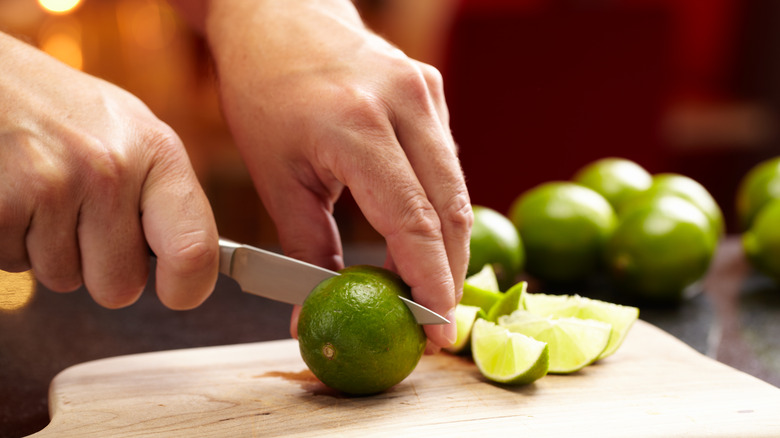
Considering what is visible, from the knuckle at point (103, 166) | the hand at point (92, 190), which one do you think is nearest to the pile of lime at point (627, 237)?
the hand at point (92, 190)

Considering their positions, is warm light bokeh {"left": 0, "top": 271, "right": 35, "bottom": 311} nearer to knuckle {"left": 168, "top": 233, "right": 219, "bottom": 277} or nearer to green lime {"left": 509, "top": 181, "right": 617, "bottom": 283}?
knuckle {"left": 168, "top": 233, "right": 219, "bottom": 277}

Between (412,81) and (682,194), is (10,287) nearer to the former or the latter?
(412,81)

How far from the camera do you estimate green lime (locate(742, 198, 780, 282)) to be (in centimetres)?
202

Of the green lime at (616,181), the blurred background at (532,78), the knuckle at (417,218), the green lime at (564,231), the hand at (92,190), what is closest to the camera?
the hand at (92,190)

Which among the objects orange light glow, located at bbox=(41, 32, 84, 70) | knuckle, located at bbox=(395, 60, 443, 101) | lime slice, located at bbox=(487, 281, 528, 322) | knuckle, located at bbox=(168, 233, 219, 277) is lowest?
orange light glow, located at bbox=(41, 32, 84, 70)

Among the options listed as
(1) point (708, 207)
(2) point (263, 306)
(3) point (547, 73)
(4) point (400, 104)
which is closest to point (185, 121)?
(3) point (547, 73)

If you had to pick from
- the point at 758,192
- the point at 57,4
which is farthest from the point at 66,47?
the point at 758,192

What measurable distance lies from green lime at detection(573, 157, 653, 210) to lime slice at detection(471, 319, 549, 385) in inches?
41.0

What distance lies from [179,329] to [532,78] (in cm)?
279

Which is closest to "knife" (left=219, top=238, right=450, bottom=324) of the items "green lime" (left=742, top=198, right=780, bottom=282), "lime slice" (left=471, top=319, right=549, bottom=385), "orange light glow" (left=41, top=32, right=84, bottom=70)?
"lime slice" (left=471, top=319, right=549, bottom=385)

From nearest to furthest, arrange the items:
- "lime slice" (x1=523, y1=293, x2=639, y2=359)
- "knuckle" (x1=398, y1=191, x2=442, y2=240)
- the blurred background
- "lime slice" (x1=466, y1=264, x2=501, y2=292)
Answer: "knuckle" (x1=398, y1=191, x2=442, y2=240) → "lime slice" (x1=523, y1=293, x2=639, y2=359) → "lime slice" (x1=466, y1=264, x2=501, y2=292) → the blurred background

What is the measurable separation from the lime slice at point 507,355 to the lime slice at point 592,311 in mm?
150

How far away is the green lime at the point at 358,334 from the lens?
3.78 ft

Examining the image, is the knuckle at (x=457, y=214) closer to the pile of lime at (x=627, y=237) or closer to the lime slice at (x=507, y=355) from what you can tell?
the lime slice at (x=507, y=355)
